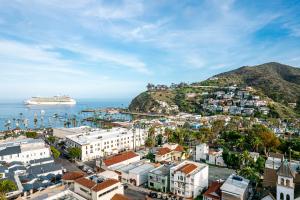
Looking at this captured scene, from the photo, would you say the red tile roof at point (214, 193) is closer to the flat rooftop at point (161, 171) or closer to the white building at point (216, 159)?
the flat rooftop at point (161, 171)

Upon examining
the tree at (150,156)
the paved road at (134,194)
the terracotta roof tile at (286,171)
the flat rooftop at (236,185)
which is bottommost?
the paved road at (134,194)

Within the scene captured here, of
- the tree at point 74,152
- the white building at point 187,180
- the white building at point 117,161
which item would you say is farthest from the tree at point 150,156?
the white building at point 187,180

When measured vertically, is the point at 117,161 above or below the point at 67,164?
above

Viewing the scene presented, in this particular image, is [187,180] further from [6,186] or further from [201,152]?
[6,186]

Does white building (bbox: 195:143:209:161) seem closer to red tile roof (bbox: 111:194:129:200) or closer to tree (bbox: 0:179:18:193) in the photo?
red tile roof (bbox: 111:194:129:200)

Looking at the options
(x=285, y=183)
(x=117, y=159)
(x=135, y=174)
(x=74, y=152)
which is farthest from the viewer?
(x=74, y=152)

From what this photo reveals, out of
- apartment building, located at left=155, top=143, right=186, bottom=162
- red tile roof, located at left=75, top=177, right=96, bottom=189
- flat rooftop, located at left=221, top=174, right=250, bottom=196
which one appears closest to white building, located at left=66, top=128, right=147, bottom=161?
apartment building, located at left=155, top=143, right=186, bottom=162

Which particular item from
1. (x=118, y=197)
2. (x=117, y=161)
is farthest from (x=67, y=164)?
(x=118, y=197)
